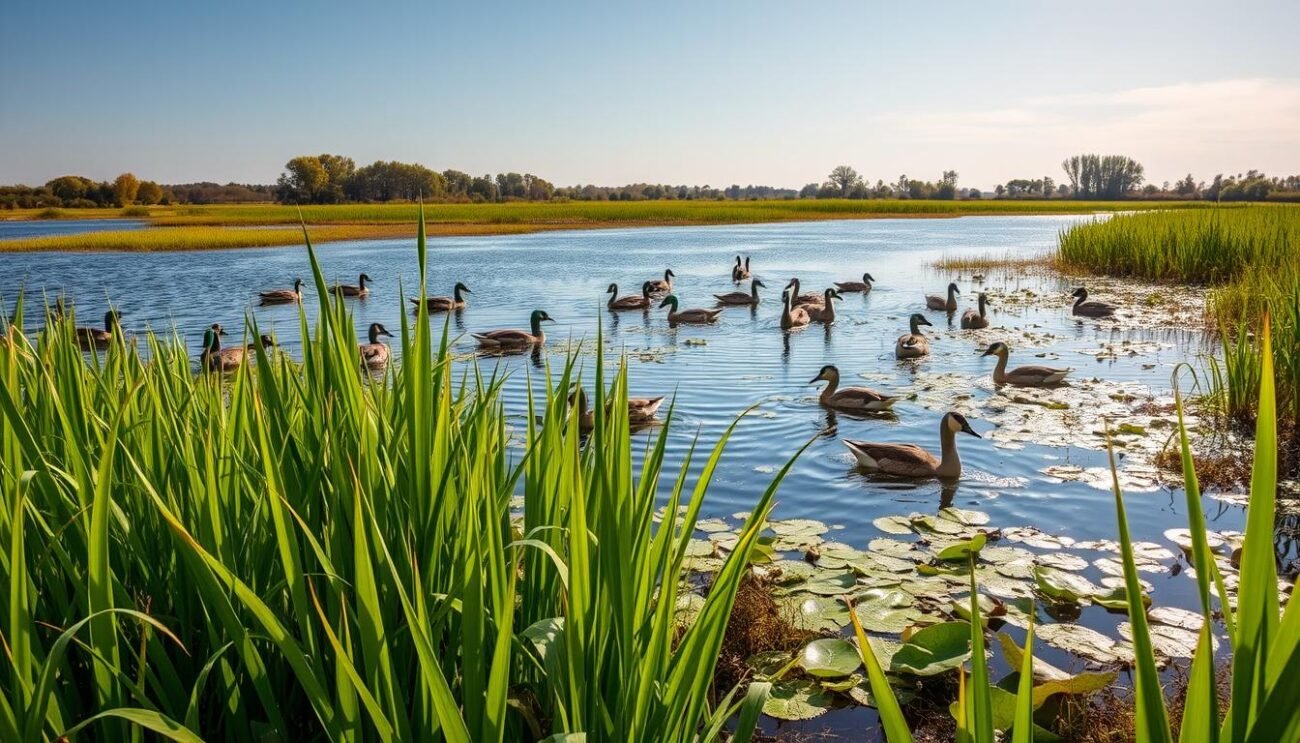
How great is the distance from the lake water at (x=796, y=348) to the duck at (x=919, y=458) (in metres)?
0.14

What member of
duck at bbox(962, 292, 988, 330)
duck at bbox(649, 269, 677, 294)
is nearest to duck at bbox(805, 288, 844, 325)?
duck at bbox(962, 292, 988, 330)

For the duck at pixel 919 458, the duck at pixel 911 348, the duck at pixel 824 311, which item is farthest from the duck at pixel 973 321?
the duck at pixel 919 458

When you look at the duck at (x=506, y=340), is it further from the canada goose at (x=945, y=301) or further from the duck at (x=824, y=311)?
the canada goose at (x=945, y=301)

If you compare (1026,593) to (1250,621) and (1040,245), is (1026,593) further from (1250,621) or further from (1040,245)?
(1040,245)

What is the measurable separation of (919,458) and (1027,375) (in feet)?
13.3

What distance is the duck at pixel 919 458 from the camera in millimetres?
7105

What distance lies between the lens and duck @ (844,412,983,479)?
7.11 m

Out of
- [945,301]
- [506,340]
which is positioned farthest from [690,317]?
[945,301]

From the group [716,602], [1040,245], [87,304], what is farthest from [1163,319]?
[1040,245]

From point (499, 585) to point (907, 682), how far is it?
2.72 meters

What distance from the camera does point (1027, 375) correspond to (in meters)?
10.4

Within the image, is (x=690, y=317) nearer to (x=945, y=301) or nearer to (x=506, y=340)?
(x=506, y=340)

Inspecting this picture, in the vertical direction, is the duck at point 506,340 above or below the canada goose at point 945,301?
below

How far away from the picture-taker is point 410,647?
7.11ft
